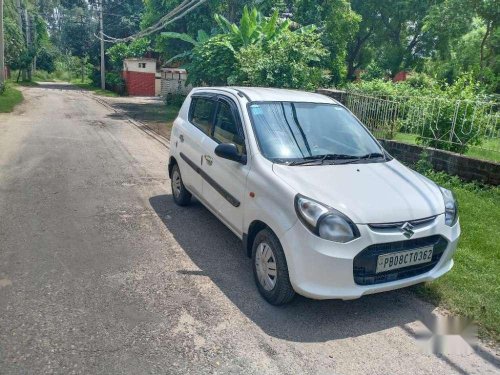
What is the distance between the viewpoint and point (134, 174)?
336 inches

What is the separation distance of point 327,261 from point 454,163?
547cm

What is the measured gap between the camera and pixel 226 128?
4.96 meters

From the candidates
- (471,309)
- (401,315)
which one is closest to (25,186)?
(401,315)

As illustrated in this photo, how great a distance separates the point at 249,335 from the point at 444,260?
75.6 inches

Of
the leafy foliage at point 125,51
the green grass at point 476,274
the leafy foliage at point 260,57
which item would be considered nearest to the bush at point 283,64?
the leafy foliage at point 260,57

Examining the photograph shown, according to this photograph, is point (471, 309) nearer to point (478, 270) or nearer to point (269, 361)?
point (478, 270)

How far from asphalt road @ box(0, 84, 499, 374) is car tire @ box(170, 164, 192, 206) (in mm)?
132

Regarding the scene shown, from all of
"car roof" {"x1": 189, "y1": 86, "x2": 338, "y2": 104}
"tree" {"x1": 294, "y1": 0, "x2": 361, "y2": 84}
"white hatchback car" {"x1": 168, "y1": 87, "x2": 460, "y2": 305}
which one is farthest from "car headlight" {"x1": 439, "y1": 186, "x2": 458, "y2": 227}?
"tree" {"x1": 294, "y1": 0, "x2": 361, "y2": 84}

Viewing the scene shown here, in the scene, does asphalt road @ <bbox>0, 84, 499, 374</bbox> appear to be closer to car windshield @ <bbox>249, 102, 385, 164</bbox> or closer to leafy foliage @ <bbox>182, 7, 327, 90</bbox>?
car windshield @ <bbox>249, 102, 385, 164</bbox>

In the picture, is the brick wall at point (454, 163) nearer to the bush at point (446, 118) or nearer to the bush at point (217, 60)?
the bush at point (446, 118)

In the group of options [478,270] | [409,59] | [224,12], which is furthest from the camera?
[409,59]

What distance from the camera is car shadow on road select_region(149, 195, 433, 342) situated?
356cm

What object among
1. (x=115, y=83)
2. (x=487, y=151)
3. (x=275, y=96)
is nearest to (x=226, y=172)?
(x=275, y=96)

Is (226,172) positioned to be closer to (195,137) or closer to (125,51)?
→ (195,137)
